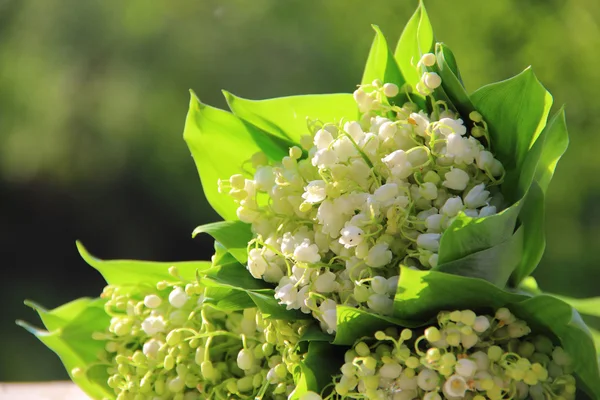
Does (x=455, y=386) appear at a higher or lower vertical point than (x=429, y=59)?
lower

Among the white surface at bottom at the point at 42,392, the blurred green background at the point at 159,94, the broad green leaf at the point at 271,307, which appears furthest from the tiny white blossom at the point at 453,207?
the blurred green background at the point at 159,94

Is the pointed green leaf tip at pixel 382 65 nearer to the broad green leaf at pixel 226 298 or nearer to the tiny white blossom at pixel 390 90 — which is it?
the tiny white blossom at pixel 390 90

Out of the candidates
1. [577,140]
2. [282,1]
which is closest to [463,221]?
[577,140]

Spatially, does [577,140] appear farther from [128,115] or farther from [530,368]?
[530,368]

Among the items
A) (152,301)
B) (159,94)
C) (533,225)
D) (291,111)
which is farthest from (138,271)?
(159,94)

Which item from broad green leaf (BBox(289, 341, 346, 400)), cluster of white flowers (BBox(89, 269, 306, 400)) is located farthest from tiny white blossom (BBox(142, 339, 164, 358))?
broad green leaf (BBox(289, 341, 346, 400))

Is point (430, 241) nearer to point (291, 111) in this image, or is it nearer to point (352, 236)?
point (352, 236)

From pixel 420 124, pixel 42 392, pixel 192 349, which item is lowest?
pixel 42 392

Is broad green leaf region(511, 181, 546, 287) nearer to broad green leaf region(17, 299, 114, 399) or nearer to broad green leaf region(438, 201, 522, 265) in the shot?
broad green leaf region(438, 201, 522, 265)
